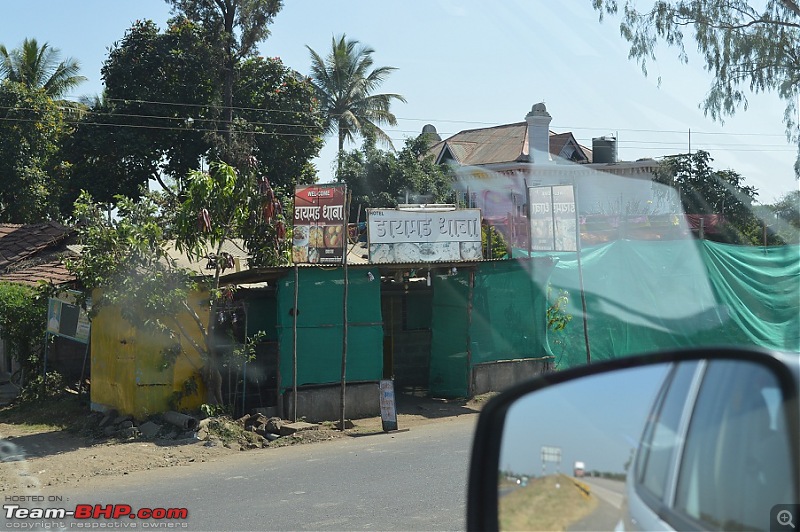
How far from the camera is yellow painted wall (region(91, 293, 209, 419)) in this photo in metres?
12.8

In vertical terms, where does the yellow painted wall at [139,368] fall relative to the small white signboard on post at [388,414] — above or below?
above

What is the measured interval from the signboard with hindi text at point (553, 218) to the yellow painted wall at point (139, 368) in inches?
256

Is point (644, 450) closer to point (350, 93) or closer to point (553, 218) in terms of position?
point (553, 218)

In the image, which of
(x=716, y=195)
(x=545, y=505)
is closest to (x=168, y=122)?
(x=716, y=195)

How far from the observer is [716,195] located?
32844 millimetres

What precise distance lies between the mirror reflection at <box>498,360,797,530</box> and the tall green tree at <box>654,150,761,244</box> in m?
31.2

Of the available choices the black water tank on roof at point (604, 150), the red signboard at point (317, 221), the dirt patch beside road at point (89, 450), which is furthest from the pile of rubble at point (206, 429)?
the black water tank on roof at point (604, 150)

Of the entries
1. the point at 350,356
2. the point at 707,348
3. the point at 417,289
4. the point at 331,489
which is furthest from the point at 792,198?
the point at 707,348

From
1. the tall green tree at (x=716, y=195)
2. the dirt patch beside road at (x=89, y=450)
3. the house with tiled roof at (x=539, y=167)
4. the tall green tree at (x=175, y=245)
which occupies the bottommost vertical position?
the dirt patch beside road at (x=89, y=450)

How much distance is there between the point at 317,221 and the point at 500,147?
33391 millimetres

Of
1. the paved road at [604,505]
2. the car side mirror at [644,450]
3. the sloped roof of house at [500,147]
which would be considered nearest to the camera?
the car side mirror at [644,450]

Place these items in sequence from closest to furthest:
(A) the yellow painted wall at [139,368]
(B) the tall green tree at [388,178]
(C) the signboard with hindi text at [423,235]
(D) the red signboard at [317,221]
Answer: (A) the yellow painted wall at [139,368] < (D) the red signboard at [317,221] < (C) the signboard with hindi text at [423,235] < (B) the tall green tree at [388,178]

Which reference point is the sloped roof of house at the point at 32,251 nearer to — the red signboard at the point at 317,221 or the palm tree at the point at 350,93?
the red signboard at the point at 317,221

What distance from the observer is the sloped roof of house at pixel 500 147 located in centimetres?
4475
